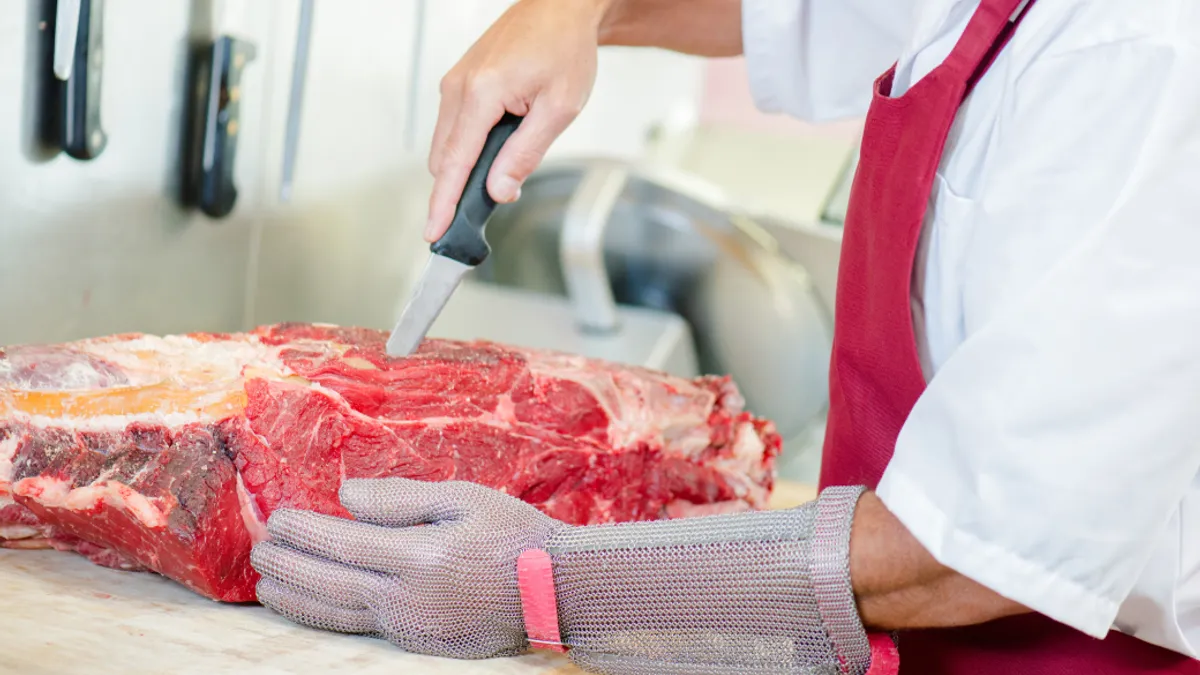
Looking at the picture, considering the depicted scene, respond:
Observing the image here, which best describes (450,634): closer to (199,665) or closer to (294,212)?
(199,665)

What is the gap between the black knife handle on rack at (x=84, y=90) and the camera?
1720 mm

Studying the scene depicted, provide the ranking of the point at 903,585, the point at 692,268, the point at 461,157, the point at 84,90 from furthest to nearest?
the point at 692,268 → the point at 84,90 → the point at 461,157 → the point at 903,585

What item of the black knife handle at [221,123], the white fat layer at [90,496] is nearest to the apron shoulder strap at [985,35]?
the white fat layer at [90,496]

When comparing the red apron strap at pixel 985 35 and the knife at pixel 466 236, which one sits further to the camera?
the knife at pixel 466 236

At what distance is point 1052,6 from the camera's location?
1.08 meters

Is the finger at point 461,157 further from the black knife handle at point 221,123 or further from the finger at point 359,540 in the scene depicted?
the black knife handle at point 221,123

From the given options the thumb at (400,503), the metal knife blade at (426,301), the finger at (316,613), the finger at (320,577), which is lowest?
the finger at (316,613)

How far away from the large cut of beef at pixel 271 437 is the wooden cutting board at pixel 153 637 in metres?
0.04

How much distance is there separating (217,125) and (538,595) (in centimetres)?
132

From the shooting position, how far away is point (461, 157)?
1546mm

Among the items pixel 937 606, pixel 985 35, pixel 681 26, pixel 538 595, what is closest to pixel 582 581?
pixel 538 595

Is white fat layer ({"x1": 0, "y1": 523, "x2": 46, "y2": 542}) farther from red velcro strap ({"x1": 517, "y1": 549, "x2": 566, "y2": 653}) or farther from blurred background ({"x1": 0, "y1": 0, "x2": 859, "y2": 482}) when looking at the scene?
red velcro strap ({"x1": 517, "y1": 549, "x2": 566, "y2": 653})

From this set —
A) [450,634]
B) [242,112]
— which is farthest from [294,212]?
[450,634]

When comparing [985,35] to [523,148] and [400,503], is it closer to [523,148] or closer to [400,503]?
[523,148]
